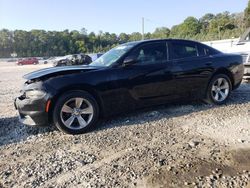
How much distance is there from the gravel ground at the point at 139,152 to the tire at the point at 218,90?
1.50ft

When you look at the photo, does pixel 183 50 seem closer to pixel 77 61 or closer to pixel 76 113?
pixel 76 113

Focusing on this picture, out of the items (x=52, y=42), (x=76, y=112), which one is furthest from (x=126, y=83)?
(x=52, y=42)

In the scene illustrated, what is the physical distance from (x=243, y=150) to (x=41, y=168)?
8.83 ft

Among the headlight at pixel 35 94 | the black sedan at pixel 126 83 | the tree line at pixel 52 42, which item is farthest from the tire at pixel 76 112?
the tree line at pixel 52 42

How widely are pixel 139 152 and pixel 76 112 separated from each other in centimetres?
151

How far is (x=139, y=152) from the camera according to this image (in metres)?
4.12

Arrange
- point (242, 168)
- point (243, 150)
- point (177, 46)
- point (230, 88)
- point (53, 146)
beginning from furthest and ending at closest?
point (230, 88), point (177, 46), point (53, 146), point (243, 150), point (242, 168)

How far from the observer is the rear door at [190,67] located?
603cm

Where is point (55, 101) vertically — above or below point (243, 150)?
above

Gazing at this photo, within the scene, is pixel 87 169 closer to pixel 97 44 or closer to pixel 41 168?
pixel 41 168

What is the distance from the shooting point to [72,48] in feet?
343

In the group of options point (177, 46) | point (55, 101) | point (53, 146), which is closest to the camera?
point (53, 146)

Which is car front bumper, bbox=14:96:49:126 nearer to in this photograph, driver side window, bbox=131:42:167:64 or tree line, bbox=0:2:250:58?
driver side window, bbox=131:42:167:64

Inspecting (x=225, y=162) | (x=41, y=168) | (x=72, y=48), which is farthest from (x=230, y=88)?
(x=72, y=48)
